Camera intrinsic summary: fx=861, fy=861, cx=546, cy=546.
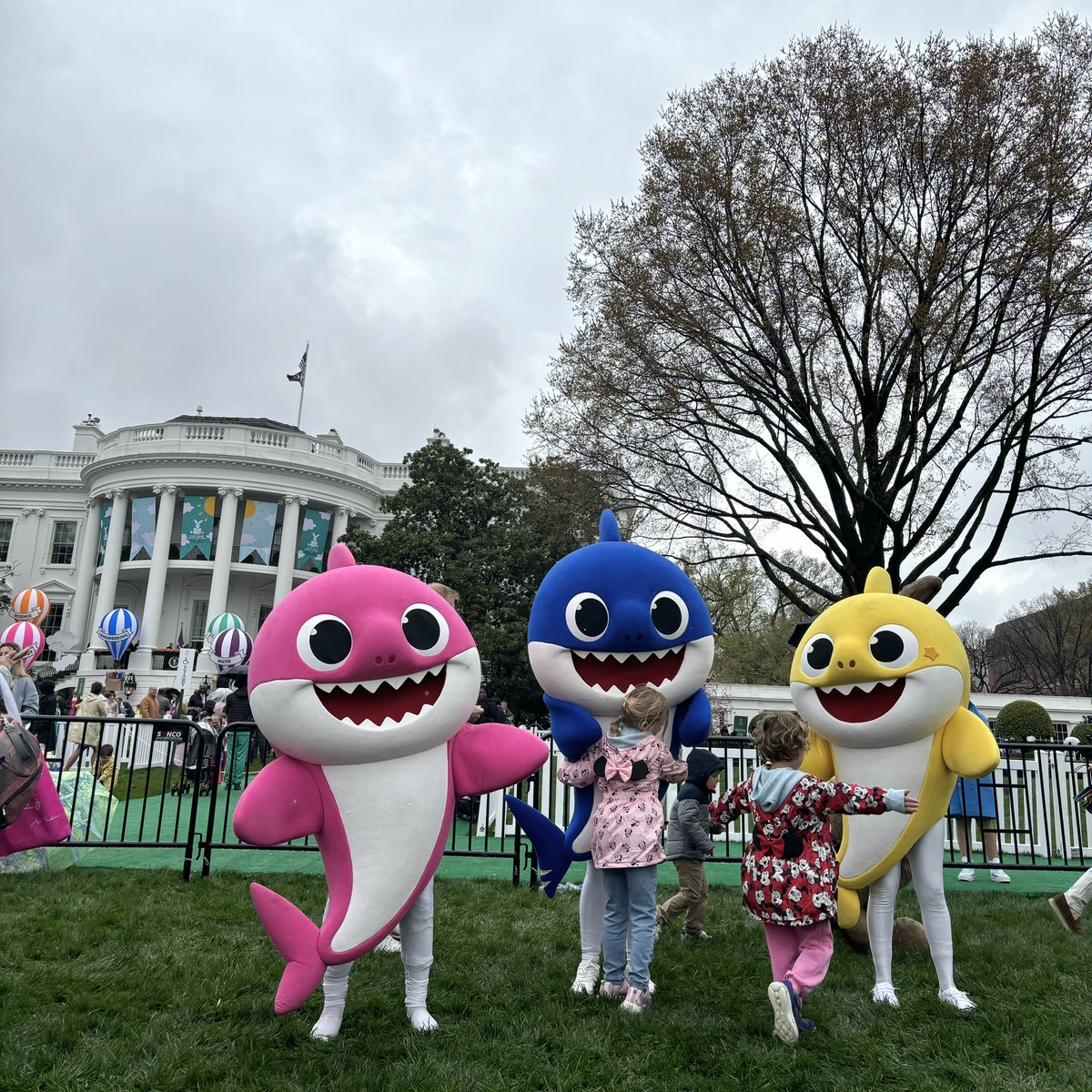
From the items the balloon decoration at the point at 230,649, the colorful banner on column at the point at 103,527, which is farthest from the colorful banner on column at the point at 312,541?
the balloon decoration at the point at 230,649

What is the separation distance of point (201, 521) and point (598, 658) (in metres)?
38.4

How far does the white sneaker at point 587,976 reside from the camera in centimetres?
441

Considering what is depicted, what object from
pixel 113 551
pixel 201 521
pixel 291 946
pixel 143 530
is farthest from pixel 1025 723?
pixel 113 551

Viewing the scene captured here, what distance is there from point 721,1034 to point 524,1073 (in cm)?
99

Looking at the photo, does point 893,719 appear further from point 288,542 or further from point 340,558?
point 288,542

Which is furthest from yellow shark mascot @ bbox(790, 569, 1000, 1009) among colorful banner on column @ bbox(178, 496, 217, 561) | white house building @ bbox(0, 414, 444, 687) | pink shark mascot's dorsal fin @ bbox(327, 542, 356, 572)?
colorful banner on column @ bbox(178, 496, 217, 561)

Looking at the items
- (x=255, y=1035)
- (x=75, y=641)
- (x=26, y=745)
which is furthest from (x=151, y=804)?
(x=75, y=641)

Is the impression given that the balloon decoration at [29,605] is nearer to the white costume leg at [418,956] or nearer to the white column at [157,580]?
the white column at [157,580]

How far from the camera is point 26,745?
17.6 ft

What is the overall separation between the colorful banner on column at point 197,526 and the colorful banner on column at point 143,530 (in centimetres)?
139

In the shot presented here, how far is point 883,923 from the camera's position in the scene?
14.9 ft

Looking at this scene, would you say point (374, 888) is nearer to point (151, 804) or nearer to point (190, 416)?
point (151, 804)

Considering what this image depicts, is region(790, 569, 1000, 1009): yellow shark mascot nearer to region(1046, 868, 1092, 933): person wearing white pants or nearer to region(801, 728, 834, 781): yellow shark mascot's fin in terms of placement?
region(801, 728, 834, 781): yellow shark mascot's fin

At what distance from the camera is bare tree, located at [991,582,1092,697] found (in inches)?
1486
